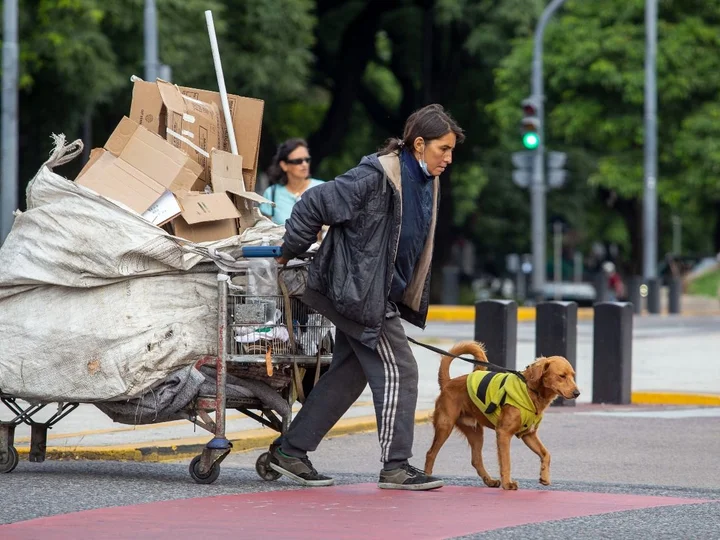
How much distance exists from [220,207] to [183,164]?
0.29 metres

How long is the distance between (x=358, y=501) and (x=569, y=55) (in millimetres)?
31952

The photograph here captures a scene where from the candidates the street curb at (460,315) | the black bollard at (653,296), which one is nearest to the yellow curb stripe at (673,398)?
the street curb at (460,315)

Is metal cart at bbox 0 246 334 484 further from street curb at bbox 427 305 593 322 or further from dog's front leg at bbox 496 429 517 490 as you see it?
street curb at bbox 427 305 593 322

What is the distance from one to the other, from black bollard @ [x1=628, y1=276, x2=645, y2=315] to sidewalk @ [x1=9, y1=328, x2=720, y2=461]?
13.3m

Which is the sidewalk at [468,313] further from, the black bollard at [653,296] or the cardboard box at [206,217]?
the cardboard box at [206,217]

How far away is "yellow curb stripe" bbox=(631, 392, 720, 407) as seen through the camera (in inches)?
509

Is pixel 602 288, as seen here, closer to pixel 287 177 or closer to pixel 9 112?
pixel 9 112

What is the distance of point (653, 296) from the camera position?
113 ft

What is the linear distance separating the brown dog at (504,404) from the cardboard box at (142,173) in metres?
1.67

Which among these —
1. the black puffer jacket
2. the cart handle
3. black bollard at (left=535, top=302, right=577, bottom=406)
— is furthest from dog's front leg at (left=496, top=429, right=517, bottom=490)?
black bollard at (left=535, top=302, right=577, bottom=406)

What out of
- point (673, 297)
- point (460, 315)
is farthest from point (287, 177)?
point (673, 297)

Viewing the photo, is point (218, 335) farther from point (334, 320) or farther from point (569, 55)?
point (569, 55)

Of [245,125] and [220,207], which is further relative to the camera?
[245,125]

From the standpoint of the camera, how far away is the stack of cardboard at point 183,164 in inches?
313
